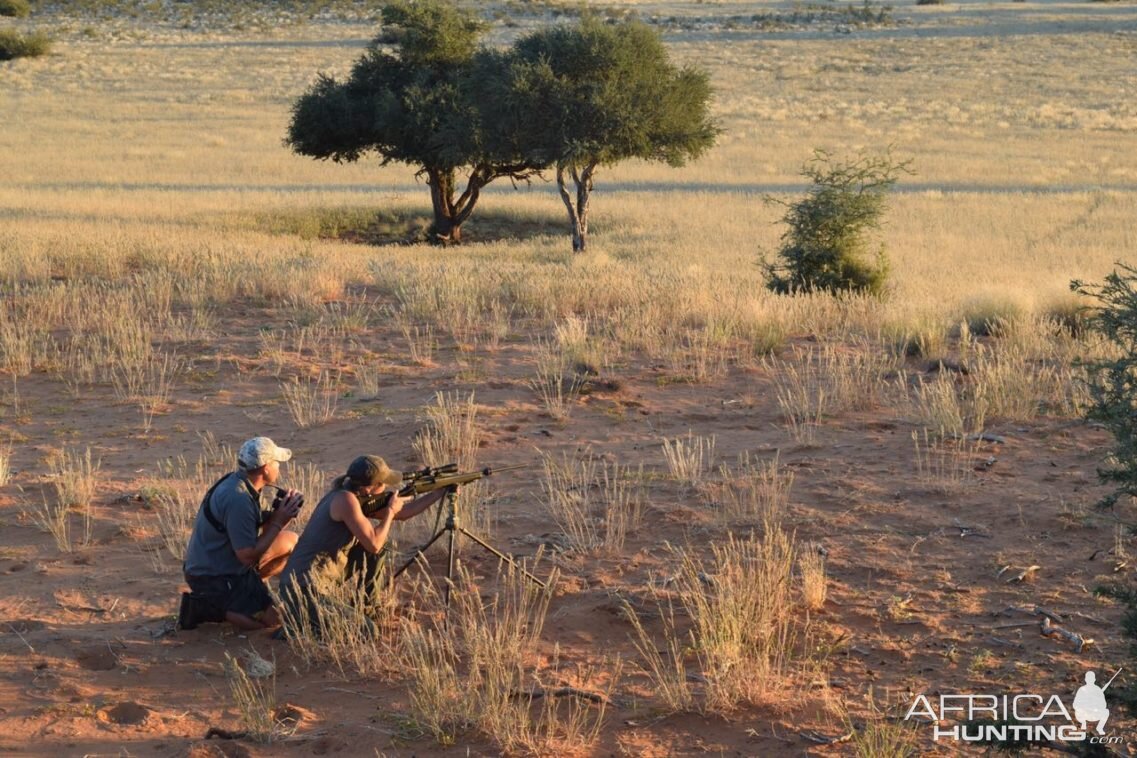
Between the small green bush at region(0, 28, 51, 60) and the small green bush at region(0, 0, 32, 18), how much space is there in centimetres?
1257

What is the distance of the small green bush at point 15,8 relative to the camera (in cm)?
7044

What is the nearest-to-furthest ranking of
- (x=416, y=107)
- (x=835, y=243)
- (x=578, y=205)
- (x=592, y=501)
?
(x=592, y=501) → (x=835, y=243) → (x=578, y=205) → (x=416, y=107)

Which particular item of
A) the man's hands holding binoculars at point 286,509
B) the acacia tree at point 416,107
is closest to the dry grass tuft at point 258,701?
the man's hands holding binoculars at point 286,509

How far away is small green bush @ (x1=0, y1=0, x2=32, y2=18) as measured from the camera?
70438 mm

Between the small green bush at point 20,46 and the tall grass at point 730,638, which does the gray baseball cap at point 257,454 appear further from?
the small green bush at point 20,46

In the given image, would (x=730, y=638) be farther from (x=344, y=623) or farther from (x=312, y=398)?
(x=312, y=398)

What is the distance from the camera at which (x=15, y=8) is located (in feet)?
233

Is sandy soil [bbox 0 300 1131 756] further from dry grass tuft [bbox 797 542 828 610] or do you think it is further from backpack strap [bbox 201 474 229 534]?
backpack strap [bbox 201 474 229 534]

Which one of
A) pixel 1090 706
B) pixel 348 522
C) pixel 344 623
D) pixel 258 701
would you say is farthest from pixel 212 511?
pixel 1090 706

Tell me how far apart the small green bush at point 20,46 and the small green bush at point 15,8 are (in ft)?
41.2

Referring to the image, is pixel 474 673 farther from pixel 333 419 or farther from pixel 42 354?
pixel 42 354

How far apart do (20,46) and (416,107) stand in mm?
40504

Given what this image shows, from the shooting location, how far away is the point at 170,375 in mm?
11344

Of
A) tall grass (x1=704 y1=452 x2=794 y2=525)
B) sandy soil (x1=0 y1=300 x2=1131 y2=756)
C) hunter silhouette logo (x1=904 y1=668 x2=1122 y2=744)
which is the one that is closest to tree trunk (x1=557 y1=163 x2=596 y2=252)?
sandy soil (x1=0 y1=300 x2=1131 y2=756)
